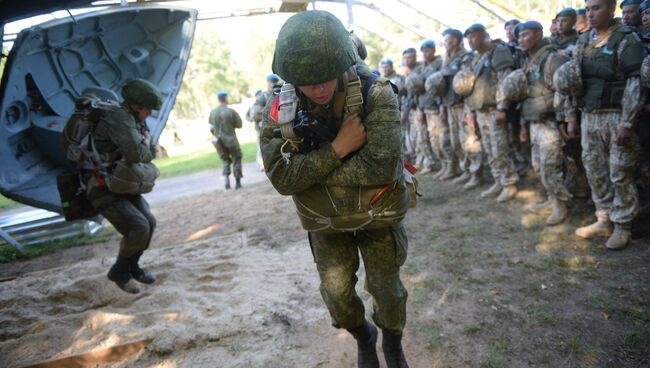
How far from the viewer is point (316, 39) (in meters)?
1.72

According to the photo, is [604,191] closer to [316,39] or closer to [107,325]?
[316,39]

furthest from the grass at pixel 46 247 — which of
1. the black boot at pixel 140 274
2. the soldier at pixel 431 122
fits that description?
the soldier at pixel 431 122

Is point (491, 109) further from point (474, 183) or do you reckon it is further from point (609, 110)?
point (609, 110)

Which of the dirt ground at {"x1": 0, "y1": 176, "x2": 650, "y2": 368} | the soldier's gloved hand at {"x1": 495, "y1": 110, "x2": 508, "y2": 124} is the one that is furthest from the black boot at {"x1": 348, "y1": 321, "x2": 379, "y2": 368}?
the soldier's gloved hand at {"x1": 495, "y1": 110, "x2": 508, "y2": 124}

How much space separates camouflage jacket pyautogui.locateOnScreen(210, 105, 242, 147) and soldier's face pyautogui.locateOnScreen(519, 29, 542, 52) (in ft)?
20.0

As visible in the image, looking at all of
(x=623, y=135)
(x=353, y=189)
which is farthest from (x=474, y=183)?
(x=353, y=189)

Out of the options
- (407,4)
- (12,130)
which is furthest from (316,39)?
(407,4)

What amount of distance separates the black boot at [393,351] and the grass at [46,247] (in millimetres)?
5351

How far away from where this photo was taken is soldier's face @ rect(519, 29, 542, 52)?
4.28 m

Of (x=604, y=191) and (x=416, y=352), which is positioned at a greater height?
(x=604, y=191)

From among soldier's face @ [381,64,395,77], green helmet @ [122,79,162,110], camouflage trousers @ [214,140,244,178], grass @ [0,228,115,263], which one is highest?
soldier's face @ [381,64,395,77]

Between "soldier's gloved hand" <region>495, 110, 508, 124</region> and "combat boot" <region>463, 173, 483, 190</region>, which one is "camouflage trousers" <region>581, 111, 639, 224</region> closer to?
"soldier's gloved hand" <region>495, 110, 508, 124</region>

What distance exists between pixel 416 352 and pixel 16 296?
152 inches

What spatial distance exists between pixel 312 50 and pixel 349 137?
1.34 feet
